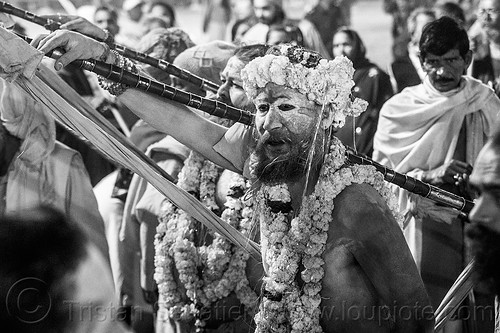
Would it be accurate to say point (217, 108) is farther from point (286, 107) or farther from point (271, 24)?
point (271, 24)

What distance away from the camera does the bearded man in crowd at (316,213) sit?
11.4 ft

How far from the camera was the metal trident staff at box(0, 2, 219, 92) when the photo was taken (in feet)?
15.3

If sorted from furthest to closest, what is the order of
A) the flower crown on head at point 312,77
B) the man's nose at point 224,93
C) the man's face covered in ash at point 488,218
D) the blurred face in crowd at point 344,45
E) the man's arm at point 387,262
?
the blurred face in crowd at point 344,45 < the man's nose at point 224,93 < the flower crown on head at point 312,77 < the man's arm at point 387,262 < the man's face covered in ash at point 488,218

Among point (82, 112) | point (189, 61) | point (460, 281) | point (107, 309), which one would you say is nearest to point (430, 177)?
point (460, 281)

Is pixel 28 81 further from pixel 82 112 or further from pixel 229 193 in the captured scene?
pixel 229 193

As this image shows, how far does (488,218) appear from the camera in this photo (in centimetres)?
253

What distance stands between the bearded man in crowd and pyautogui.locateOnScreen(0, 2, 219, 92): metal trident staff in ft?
3.02

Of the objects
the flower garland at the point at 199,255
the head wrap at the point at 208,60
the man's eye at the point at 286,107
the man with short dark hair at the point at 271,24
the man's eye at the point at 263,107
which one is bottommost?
the flower garland at the point at 199,255

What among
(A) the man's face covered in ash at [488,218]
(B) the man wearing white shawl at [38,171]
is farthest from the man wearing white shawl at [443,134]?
(A) the man's face covered in ash at [488,218]

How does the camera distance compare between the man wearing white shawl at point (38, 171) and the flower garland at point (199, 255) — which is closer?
the flower garland at point (199, 255)

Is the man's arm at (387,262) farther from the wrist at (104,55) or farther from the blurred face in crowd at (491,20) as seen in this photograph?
the blurred face in crowd at (491,20)

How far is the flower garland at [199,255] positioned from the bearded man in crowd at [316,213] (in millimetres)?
603

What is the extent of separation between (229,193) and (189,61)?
1.39 m

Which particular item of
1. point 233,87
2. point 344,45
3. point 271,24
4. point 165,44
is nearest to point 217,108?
point 233,87
